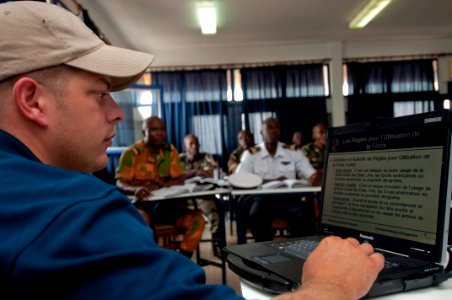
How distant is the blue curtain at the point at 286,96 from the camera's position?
706 centimetres

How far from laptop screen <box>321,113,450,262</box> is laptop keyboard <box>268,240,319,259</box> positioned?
0.29ft

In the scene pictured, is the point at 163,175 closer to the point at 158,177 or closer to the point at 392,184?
the point at 158,177

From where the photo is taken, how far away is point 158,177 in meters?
3.71

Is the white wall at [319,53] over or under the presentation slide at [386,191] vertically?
over

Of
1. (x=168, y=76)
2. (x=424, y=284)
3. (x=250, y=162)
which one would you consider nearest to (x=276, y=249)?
(x=424, y=284)

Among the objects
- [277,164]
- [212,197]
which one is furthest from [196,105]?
[212,197]

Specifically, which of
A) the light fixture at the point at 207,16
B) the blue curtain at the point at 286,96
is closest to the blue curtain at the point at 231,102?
the blue curtain at the point at 286,96

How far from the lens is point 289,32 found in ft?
21.1

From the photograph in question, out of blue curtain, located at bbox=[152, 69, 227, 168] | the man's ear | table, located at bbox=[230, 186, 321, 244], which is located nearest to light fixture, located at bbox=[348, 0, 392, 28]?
blue curtain, located at bbox=[152, 69, 227, 168]

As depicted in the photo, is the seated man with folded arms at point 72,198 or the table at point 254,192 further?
the table at point 254,192

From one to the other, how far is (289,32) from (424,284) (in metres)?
6.18

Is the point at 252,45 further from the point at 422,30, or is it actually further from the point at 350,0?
the point at 422,30

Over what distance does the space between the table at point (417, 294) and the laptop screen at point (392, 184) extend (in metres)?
0.06

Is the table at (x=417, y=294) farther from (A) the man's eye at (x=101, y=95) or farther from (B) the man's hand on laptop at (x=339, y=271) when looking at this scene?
(A) the man's eye at (x=101, y=95)
